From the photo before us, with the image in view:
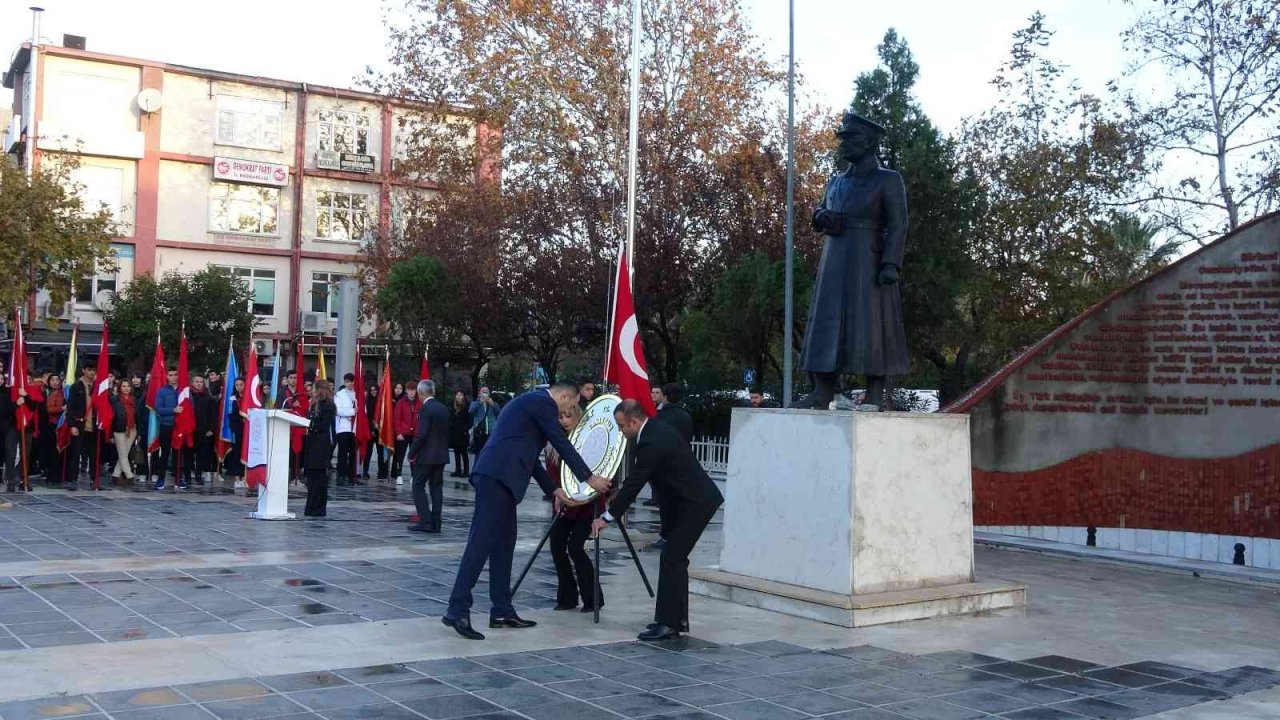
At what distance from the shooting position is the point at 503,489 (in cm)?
828

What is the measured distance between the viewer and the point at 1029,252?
24328mm

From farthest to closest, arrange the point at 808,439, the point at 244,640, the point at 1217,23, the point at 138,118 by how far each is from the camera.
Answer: the point at 138,118 < the point at 1217,23 < the point at 808,439 < the point at 244,640

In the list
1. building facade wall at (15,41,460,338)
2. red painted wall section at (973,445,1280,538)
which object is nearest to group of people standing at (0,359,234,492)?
red painted wall section at (973,445,1280,538)

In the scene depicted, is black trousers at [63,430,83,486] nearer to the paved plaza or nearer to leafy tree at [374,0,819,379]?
the paved plaza

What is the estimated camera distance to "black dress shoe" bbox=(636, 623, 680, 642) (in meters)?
8.05

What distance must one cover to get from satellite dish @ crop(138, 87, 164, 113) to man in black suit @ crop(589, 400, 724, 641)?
39799 mm

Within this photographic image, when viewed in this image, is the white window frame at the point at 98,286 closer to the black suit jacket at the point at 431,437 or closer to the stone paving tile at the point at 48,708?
the black suit jacket at the point at 431,437

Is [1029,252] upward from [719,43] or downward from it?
downward

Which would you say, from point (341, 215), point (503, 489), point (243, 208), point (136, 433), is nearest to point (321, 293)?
point (341, 215)

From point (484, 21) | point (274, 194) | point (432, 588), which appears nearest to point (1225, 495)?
point (432, 588)

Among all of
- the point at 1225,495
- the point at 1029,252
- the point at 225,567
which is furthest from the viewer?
the point at 1029,252

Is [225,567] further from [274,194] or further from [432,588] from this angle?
[274,194]

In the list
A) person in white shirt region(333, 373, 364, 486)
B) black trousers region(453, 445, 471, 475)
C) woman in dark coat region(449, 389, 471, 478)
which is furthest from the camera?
black trousers region(453, 445, 471, 475)

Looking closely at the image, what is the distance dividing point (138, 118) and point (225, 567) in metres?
37.5
